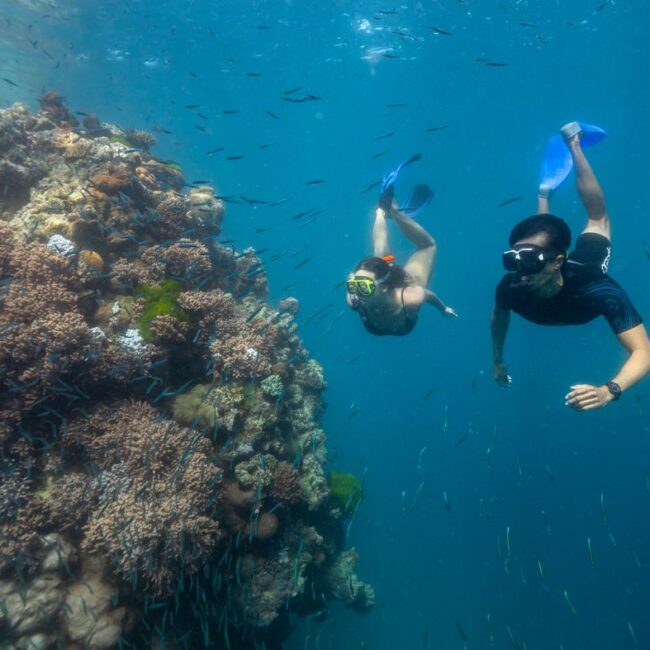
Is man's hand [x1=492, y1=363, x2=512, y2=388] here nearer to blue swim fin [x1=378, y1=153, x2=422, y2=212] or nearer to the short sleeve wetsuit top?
the short sleeve wetsuit top

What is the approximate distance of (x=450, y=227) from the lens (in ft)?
350

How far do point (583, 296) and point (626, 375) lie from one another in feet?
4.30

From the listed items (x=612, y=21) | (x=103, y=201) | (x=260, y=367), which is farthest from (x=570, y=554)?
(x=103, y=201)

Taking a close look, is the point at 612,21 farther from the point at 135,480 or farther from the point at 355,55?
the point at 135,480

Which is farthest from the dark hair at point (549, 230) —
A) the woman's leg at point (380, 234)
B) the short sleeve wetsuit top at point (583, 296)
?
the woman's leg at point (380, 234)

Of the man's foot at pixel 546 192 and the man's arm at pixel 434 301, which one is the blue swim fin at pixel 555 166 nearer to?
the man's foot at pixel 546 192

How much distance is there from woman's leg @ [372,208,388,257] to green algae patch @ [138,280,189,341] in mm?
5335

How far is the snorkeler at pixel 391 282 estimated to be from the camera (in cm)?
775

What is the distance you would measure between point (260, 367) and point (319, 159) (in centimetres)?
8300

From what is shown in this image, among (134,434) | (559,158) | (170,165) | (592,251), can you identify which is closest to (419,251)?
(559,158)

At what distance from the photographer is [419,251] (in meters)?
10.8

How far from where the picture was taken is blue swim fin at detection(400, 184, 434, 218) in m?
12.2

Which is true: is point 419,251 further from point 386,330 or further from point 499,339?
point 499,339

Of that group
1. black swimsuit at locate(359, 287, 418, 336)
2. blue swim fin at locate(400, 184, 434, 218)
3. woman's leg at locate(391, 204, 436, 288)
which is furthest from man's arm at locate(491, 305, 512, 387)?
blue swim fin at locate(400, 184, 434, 218)
